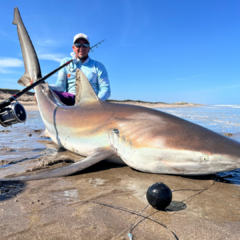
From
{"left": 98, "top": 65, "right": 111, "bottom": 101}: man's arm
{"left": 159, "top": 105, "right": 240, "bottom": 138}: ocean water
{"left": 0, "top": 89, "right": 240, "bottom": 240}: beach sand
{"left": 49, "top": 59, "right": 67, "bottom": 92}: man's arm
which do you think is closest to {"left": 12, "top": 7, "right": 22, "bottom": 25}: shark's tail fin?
{"left": 49, "top": 59, "right": 67, "bottom": 92}: man's arm

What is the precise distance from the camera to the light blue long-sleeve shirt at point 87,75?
5152 millimetres

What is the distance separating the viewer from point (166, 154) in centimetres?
206

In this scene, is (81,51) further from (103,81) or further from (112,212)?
(112,212)

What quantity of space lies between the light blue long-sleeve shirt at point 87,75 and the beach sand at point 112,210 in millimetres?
3367

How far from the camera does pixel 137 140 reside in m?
2.33

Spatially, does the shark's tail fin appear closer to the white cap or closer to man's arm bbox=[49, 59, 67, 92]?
the white cap

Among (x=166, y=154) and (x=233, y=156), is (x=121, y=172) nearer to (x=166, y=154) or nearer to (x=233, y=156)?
(x=166, y=154)

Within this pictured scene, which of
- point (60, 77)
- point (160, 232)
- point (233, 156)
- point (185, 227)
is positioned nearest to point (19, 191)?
point (160, 232)

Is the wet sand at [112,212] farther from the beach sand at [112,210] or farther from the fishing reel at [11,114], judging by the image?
the fishing reel at [11,114]

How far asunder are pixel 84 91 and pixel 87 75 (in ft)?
6.50

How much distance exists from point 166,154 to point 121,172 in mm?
591

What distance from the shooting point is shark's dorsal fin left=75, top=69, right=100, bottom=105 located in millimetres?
3150

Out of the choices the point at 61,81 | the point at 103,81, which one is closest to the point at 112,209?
the point at 103,81

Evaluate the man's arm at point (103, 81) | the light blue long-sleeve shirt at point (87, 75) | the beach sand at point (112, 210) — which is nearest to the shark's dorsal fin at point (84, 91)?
the beach sand at point (112, 210)
